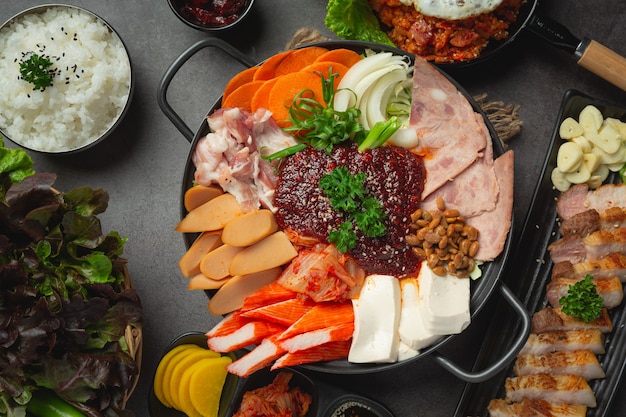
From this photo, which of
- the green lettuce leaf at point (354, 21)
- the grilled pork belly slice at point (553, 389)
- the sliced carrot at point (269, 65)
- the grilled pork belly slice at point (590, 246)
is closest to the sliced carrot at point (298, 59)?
the sliced carrot at point (269, 65)

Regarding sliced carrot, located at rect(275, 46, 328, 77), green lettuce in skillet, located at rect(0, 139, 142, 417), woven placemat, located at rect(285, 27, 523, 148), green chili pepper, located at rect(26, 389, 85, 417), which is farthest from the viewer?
woven placemat, located at rect(285, 27, 523, 148)

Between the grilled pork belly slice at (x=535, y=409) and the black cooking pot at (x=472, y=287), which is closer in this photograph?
the black cooking pot at (x=472, y=287)

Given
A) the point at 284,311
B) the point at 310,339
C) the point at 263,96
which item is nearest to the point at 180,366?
the point at 284,311

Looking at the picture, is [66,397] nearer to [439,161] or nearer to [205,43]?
[205,43]

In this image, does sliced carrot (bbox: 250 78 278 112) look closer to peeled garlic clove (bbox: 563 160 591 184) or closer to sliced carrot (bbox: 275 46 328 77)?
sliced carrot (bbox: 275 46 328 77)

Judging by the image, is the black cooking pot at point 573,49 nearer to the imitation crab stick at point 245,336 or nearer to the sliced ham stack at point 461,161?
the sliced ham stack at point 461,161

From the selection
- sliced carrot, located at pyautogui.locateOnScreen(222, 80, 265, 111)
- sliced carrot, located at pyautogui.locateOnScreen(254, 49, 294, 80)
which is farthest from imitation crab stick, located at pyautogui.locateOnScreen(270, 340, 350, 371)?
sliced carrot, located at pyautogui.locateOnScreen(254, 49, 294, 80)
